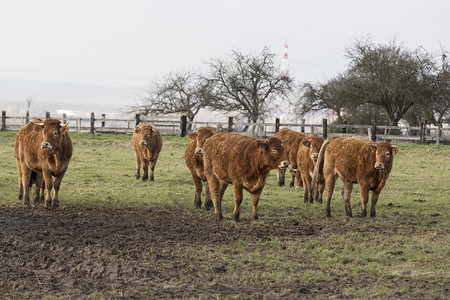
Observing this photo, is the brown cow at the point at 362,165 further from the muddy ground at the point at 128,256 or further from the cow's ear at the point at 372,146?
the muddy ground at the point at 128,256

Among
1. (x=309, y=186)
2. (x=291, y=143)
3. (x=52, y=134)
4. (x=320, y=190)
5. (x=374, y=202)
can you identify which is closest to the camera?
(x=374, y=202)

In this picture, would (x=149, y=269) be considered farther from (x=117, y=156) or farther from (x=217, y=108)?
(x=217, y=108)

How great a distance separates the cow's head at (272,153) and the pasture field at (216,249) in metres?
1.03

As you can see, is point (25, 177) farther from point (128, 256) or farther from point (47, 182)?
point (128, 256)

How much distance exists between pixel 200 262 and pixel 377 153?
4.38 metres

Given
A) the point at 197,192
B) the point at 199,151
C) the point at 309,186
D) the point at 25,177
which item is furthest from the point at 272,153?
the point at 25,177

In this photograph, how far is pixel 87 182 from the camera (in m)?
15.9

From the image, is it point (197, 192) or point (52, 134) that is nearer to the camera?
point (52, 134)

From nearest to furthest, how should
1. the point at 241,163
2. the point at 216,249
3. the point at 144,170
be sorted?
1. the point at 216,249
2. the point at 241,163
3. the point at 144,170

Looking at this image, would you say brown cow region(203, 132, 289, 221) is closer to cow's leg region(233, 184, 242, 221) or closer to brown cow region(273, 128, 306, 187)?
cow's leg region(233, 184, 242, 221)

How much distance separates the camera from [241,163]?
9.80 metres

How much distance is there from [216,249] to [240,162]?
2187 mm

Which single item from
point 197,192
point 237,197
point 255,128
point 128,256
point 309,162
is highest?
point 255,128

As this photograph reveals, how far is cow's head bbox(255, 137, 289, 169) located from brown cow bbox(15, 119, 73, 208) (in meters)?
3.95
